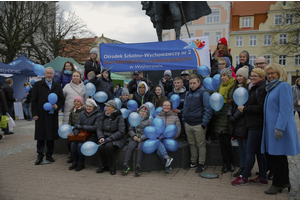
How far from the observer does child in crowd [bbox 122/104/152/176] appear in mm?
4766

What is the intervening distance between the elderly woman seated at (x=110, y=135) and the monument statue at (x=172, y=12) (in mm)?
4111

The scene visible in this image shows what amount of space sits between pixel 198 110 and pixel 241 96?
104 centimetres

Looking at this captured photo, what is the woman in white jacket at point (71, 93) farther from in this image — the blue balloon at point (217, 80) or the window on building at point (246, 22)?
the window on building at point (246, 22)

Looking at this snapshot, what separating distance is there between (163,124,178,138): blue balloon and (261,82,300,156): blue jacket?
1635mm

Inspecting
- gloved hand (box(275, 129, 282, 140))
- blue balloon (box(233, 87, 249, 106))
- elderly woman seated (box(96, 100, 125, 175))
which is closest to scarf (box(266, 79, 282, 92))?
→ blue balloon (box(233, 87, 249, 106))

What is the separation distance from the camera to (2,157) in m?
6.33

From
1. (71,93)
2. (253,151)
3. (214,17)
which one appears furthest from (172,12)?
(214,17)

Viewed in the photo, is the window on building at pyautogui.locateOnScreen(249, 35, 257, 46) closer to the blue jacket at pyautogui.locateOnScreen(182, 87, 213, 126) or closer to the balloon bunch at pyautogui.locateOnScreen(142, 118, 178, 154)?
the blue jacket at pyautogui.locateOnScreen(182, 87, 213, 126)

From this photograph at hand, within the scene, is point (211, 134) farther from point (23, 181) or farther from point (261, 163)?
point (23, 181)

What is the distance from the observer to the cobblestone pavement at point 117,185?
3818 millimetres

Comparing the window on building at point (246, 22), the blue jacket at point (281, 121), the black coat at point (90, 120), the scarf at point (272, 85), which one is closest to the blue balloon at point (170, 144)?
the black coat at point (90, 120)

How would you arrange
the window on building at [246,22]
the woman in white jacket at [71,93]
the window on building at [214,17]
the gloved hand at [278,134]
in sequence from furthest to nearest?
the window on building at [214,17] < the window on building at [246,22] < the woman in white jacket at [71,93] < the gloved hand at [278,134]

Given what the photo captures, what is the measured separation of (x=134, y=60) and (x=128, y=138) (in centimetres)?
241

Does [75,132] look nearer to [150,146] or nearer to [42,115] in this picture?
[42,115]
